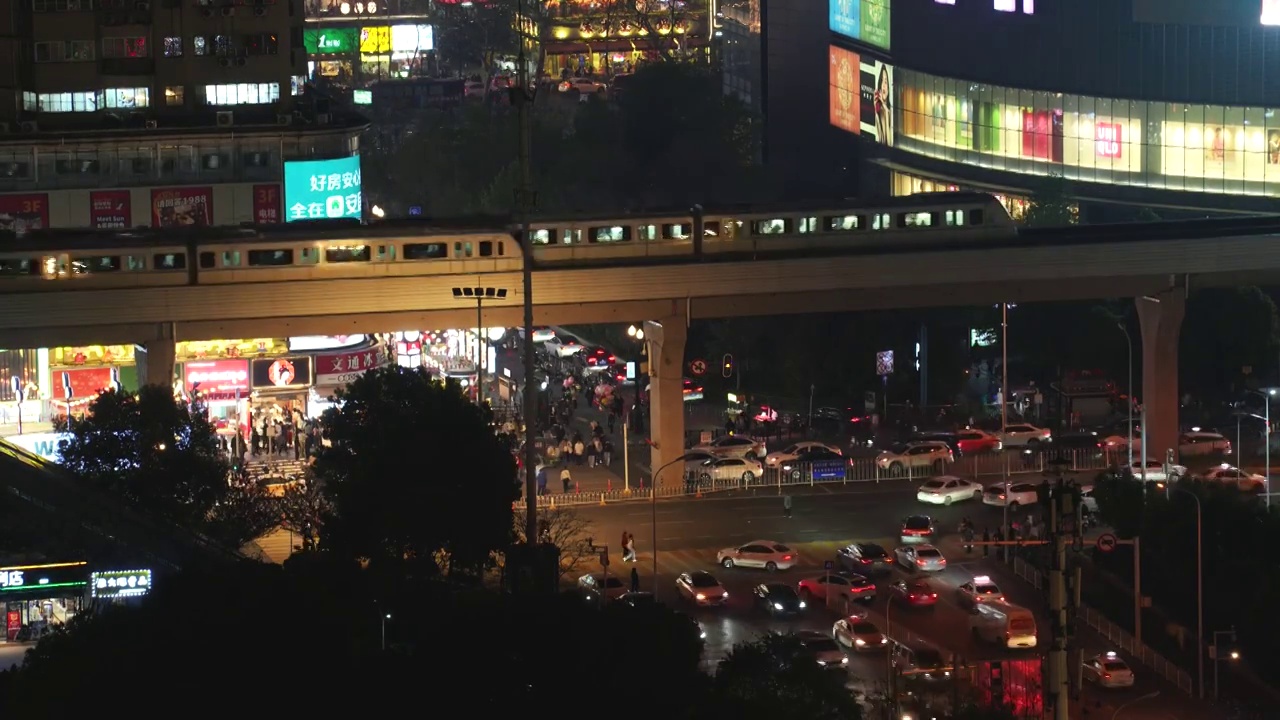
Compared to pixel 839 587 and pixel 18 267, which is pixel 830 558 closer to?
pixel 839 587

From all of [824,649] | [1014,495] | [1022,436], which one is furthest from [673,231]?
[824,649]

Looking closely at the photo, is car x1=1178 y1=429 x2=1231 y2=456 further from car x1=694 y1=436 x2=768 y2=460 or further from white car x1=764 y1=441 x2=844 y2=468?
car x1=694 y1=436 x2=768 y2=460

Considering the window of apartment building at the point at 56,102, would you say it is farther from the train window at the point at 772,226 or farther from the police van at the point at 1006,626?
the police van at the point at 1006,626

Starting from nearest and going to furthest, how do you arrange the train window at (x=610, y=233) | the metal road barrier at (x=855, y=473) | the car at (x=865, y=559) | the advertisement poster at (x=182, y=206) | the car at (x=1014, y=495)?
the car at (x=865, y=559)
the car at (x=1014, y=495)
the metal road barrier at (x=855, y=473)
the train window at (x=610, y=233)
the advertisement poster at (x=182, y=206)

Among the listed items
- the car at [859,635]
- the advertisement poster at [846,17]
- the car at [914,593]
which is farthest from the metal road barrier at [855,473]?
the advertisement poster at [846,17]

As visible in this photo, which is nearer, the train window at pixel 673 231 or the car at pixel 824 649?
the car at pixel 824 649

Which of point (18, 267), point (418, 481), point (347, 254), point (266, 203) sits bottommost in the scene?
point (418, 481)
